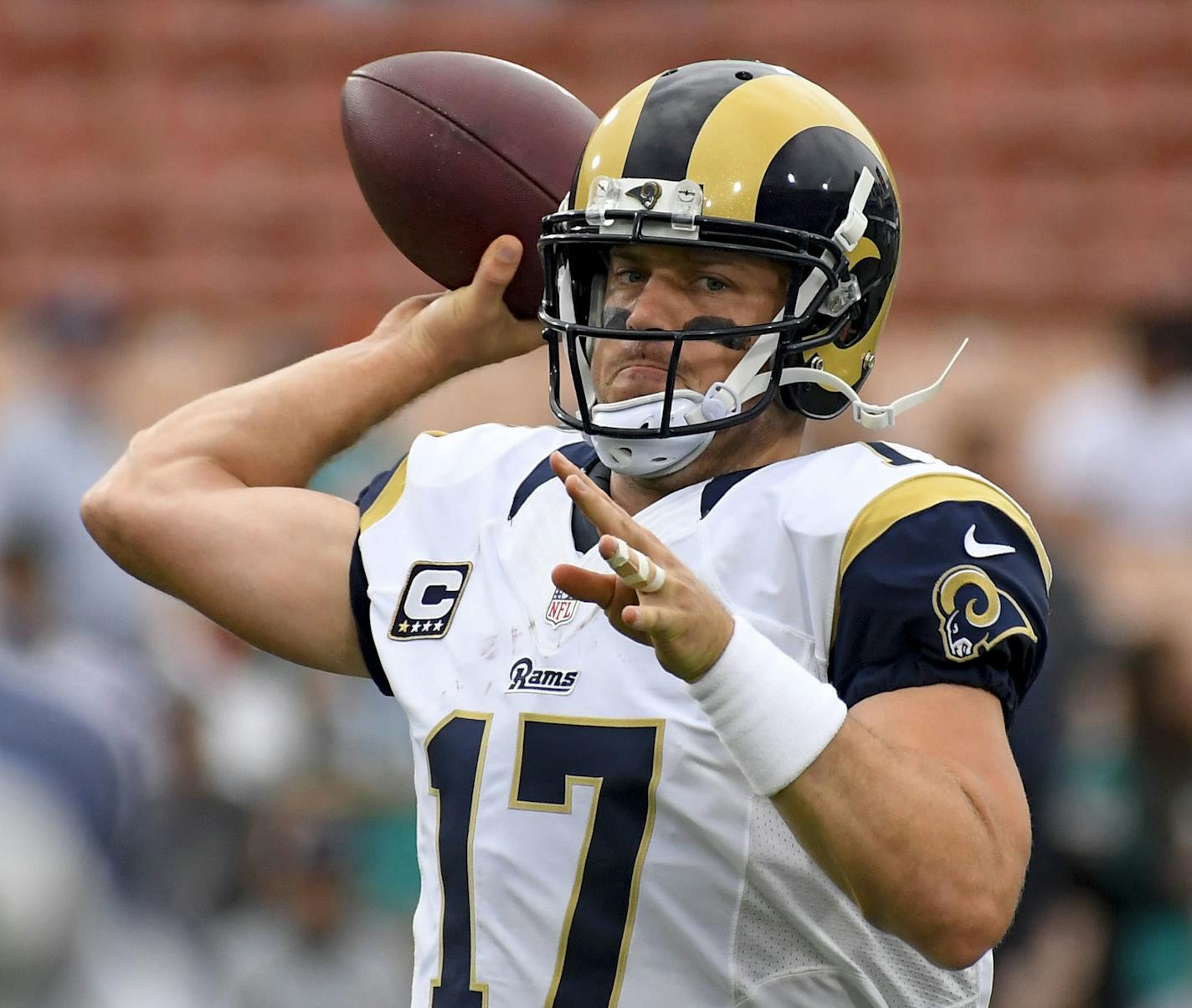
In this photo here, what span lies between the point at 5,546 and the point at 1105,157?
14.7ft

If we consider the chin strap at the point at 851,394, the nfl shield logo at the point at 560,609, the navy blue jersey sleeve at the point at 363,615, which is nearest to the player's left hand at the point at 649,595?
the nfl shield logo at the point at 560,609

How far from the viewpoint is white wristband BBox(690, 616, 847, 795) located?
5.68 ft

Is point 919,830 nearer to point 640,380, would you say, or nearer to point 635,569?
point 635,569

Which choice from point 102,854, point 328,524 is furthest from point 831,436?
point 102,854

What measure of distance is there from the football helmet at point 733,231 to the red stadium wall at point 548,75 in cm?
531

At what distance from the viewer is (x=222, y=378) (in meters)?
6.58

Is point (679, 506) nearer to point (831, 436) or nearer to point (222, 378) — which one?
point (831, 436)

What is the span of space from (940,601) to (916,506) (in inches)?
5.0

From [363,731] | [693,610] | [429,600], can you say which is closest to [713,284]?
[429,600]

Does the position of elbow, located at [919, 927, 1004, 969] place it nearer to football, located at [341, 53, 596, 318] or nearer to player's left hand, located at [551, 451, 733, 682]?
player's left hand, located at [551, 451, 733, 682]

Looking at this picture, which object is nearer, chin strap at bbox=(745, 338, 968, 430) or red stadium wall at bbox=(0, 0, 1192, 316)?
chin strap at bbox=(745, 338, 968, 430)

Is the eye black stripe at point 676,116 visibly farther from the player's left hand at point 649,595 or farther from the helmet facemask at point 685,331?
the player's left hand at point 649,595

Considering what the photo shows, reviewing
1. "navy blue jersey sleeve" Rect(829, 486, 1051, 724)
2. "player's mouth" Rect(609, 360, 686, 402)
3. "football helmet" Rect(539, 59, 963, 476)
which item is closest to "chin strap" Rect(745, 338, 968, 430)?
"football helmet" Rect(539, 59, 963, 476)

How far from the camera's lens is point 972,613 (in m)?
1.90
